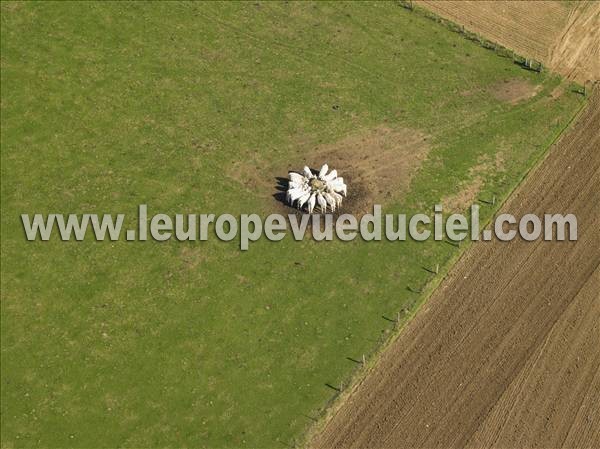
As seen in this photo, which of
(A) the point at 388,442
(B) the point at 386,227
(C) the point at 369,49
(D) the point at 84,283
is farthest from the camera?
(C) the point at 369,49

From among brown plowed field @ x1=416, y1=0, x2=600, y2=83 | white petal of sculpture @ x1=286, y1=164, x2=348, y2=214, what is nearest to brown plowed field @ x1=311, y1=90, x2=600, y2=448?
white petal of sculpture @ x1=286, y1=164, x2=348, y2=214

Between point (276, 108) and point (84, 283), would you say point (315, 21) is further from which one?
point (84, 283)

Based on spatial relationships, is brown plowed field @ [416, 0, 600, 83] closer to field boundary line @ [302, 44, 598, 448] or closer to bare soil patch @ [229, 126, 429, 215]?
field boundary line @ [302, 44, 598, 448]

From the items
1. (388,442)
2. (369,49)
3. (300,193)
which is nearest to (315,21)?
(369,49)

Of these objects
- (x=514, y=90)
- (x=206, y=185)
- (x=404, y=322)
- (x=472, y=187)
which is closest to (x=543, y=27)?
(x=514, y=90)

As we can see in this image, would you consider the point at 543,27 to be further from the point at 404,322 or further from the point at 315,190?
the point at 404,322

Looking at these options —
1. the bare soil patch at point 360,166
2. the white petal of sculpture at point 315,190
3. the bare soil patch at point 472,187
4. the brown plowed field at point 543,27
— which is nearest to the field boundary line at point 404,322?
the bare soil patch at point 472,187

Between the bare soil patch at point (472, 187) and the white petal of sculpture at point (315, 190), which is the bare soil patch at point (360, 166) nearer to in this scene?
the white petal of sculpture at point (315, 190)
